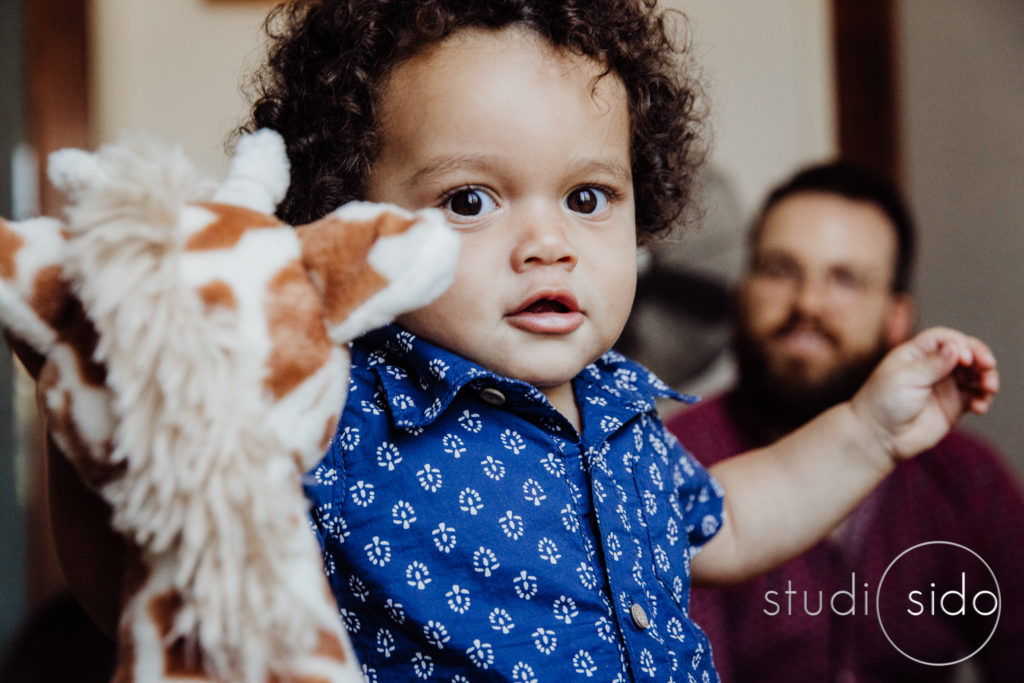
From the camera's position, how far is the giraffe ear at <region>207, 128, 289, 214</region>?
0.55 m

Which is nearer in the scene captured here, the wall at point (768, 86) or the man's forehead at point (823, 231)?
the man's forehead at point (823, 231)

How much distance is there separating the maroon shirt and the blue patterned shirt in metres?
0.65

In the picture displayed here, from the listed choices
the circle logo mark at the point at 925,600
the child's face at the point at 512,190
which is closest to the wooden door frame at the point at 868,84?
the circle logo mark at the point at 925,600

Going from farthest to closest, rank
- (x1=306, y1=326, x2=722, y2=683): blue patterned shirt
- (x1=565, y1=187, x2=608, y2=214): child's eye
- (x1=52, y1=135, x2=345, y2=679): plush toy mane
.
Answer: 1. (x1=565, y1=187, x2=608, y2=214): child's eye
2. (x1=306, y1=326, x2=722, y2=683): blue patterned shirt
3. (x1=52, y1=135, x2=345, y2=679): plush toy mane

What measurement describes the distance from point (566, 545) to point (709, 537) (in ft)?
0.88

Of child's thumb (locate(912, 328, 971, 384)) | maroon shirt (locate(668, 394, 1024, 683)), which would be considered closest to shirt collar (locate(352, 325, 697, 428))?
child's thumb (locate(912, 328, 971, 384))

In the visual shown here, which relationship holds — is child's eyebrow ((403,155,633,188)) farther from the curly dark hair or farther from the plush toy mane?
the plush toy mane

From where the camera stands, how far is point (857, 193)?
207 cm

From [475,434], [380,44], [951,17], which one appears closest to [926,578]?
[475,434]

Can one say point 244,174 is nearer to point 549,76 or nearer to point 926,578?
point 549,76

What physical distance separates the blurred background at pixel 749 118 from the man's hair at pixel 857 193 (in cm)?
11

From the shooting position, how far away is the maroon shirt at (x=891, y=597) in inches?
55.4

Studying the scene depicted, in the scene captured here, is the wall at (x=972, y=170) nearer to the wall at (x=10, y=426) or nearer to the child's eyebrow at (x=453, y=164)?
the child's eyebrow at (x=453, y=164)

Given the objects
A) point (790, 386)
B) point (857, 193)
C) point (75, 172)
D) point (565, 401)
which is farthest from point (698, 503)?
point (857, 193)
